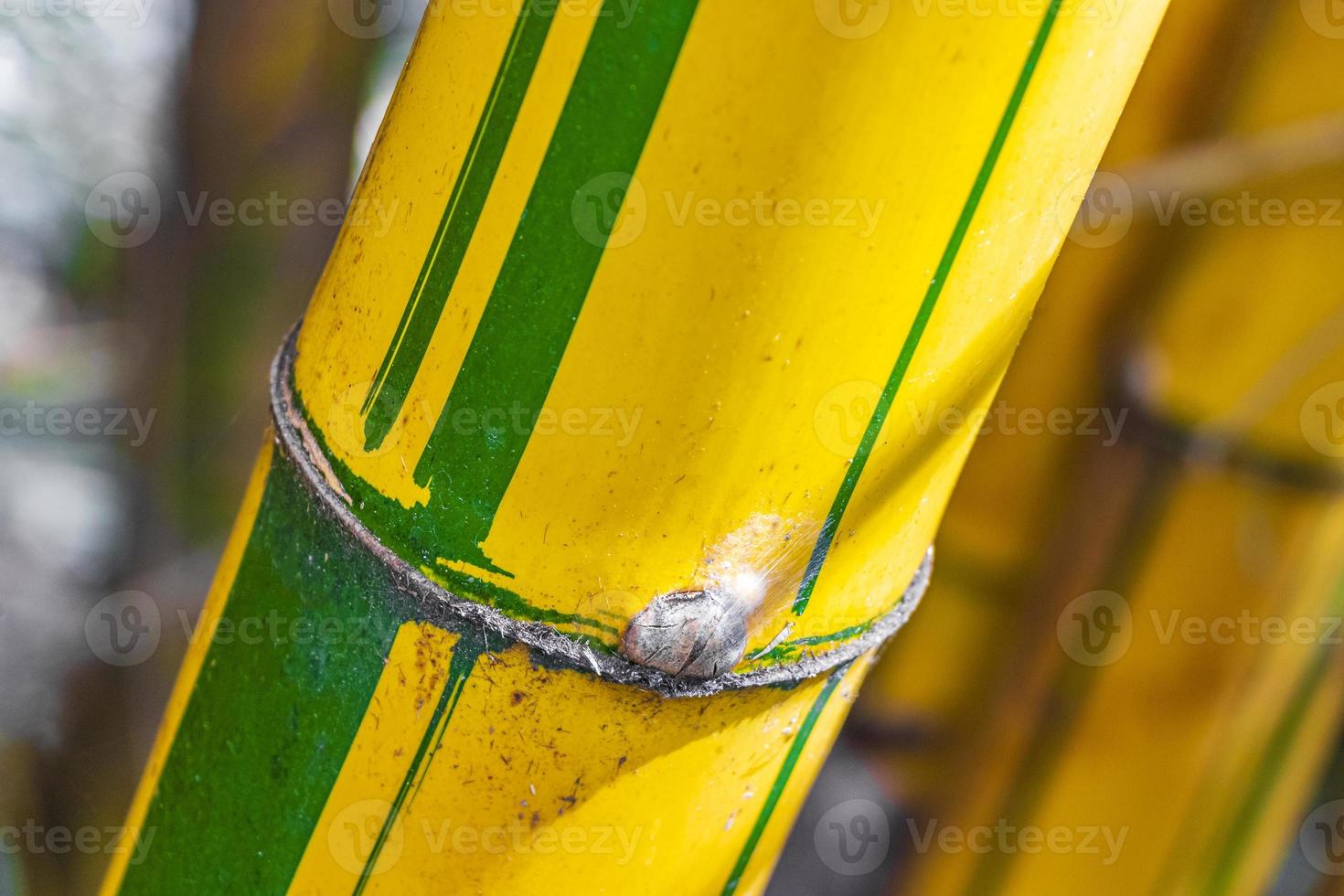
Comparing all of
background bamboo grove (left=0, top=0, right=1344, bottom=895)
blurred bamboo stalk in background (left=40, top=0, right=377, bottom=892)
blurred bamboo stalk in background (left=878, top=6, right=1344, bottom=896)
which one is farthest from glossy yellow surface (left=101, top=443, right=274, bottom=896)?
blurred bamboo stalk in background (left=878, top=6, right=1344, bottom=896)

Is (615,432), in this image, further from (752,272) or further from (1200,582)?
(1200,582)

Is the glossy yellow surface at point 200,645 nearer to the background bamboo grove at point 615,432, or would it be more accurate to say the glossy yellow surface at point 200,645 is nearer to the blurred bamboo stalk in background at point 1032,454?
the background bamboo grove at point 615,432

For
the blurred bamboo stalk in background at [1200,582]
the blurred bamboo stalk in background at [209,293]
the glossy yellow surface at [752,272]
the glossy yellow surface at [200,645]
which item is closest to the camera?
the glossy yellow surface at [752,272]

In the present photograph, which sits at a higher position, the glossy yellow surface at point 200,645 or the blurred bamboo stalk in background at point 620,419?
the blurred bamboo stalk in background at point 620,419

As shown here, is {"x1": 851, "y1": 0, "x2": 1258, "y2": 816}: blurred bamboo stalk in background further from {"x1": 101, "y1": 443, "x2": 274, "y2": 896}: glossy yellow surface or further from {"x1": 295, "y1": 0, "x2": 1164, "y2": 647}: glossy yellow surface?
{"x1": 101, "y1": 443, "x2": 274, "y2": 896}: glossy yellow surface

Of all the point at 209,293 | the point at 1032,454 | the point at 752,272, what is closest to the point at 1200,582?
the point at 1032,454

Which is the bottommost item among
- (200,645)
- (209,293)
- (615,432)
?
(209,293)

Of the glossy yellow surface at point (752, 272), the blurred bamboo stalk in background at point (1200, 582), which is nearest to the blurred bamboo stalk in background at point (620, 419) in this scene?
the glossy yellow surface at point (752, 272)
